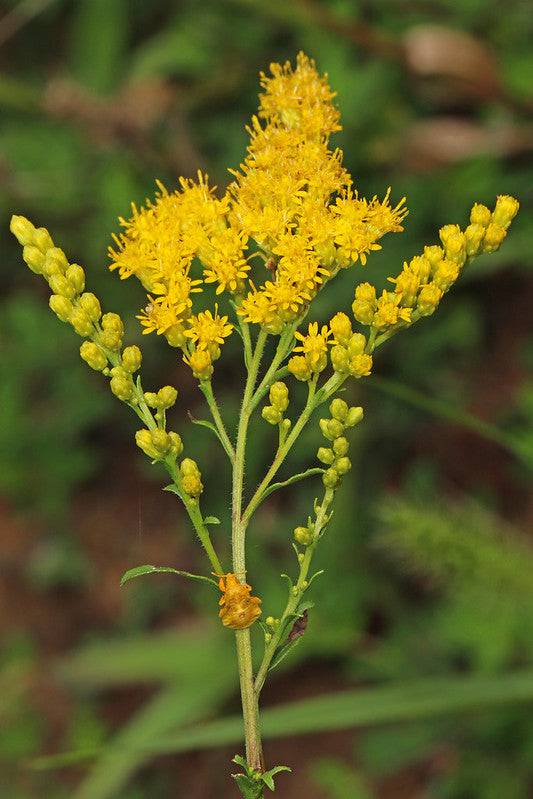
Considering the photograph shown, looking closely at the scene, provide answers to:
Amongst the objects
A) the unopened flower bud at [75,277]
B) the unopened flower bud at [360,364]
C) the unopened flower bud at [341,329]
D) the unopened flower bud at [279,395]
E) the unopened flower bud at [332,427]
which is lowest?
the unopened flower bud at [332,427]

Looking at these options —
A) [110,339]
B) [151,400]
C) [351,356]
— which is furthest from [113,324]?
[351,356]

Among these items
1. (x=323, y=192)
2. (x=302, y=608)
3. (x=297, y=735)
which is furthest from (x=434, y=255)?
(x=297, y=735)

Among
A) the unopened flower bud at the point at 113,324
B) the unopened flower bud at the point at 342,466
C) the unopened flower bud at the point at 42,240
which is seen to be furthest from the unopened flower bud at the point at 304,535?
the unopened flower bud at the point at 42,240

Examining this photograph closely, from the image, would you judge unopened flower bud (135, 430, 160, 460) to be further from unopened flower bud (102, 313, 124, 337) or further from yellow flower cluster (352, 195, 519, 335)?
yellow flower cluster (352, 195, 519, 335)

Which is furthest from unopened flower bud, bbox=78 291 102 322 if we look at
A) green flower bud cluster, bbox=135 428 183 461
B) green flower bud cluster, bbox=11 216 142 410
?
green flower bud cluster, bbox=135 428 183 461

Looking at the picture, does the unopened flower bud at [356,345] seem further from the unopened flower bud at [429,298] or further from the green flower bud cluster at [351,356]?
the unopened flower bud at [429,298]

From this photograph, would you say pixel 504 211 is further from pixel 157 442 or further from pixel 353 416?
pixel 157 442
